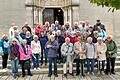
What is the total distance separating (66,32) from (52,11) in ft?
31.3

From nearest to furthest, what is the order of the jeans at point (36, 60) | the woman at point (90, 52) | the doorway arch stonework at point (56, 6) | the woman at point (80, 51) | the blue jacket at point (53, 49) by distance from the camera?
the blue jacket at point (53, 49)
the woman at point (80, 51)
the woman at point (90, 52)
the jeans at point (36, 60)
the doorway arch stonework at point (56, 6)

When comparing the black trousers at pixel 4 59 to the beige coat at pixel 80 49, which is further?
the black trousers at pixel 4 59

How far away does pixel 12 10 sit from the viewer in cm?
2458

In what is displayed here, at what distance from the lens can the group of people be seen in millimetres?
16469

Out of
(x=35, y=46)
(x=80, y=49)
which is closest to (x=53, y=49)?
(x=35, y=46)

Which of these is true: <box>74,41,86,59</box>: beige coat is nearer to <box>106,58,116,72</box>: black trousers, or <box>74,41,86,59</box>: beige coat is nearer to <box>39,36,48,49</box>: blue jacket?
<box>106,58,116,72</box>: black trousers

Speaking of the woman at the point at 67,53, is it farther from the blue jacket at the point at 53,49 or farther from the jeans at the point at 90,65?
the jeans at the point at 90,65

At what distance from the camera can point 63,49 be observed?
16.5 meters

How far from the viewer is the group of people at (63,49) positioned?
16.5 metres

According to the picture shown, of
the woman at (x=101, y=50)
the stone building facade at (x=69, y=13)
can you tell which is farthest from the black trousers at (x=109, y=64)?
the stone building facade at (x=69, y=13)

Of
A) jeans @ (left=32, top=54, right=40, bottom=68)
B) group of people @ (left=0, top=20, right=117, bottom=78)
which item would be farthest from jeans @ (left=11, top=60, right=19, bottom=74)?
jeans @ (left=32, top=54, right=40, bottom=68)

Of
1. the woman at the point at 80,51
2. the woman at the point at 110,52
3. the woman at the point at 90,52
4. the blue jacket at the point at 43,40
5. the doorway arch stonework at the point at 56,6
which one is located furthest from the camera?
the doorway arch stonework at the point at 56,6

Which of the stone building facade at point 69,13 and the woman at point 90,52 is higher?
the stone building facade at point 69,13

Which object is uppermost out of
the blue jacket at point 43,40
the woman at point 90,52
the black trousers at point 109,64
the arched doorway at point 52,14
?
the arched doorway at point 52,14
